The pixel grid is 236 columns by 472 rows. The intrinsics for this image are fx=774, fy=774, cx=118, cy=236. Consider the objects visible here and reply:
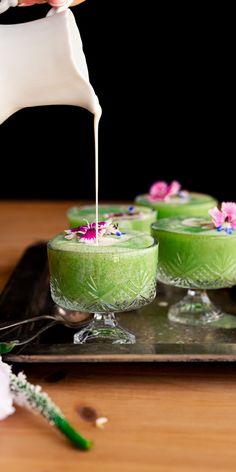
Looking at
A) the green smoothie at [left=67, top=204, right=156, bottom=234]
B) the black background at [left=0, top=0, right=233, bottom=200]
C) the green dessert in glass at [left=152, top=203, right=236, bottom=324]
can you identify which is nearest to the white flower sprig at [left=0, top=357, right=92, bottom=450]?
the green dessert in glass at [left=152, top=203, right=236, bottom=324]

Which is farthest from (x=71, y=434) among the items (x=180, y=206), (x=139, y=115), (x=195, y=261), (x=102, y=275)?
(x=139, y=115)

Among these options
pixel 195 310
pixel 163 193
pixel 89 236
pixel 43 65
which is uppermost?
pixel 43 65

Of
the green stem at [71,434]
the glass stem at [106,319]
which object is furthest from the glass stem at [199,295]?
the green stem at [71,434]

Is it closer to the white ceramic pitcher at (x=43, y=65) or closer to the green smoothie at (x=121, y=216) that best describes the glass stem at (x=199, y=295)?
the green smoothie at (x=121, y=216)

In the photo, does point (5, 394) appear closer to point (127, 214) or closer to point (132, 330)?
point (132, 330)

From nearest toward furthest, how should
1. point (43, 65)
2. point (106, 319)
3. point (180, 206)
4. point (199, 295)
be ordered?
point (43, 65) → point (106, 319) → point (199, 295) → point (180, 206)

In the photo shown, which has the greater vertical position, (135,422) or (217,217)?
(217,217)

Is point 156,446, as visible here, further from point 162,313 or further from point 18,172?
point 18,172
